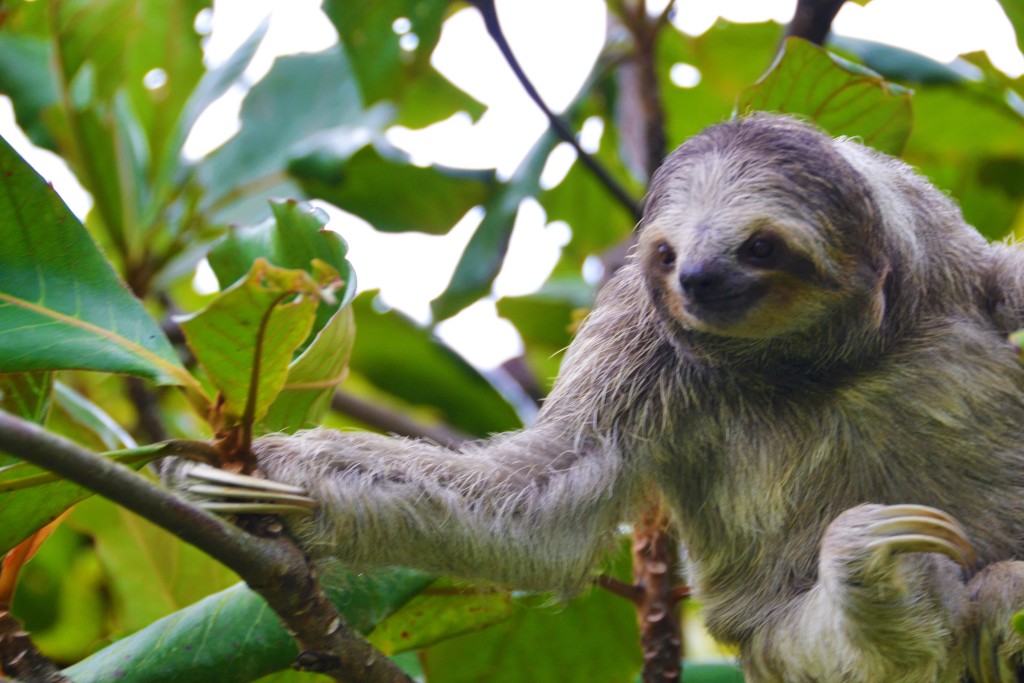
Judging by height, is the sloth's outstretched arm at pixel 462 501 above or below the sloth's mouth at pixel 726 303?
below

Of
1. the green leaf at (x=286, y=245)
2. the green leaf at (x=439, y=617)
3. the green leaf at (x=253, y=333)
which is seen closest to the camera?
the green leaf at (x=253, y=333)

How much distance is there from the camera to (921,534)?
2.10 metres

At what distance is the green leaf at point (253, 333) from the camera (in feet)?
6.23

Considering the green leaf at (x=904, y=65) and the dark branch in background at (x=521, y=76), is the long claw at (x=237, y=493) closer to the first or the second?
the dark branch in background at (x=521, y=76)

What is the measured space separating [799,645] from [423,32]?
2331 millimetres

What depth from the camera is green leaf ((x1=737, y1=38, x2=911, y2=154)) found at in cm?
270

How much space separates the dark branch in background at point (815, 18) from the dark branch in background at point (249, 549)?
2.07 m

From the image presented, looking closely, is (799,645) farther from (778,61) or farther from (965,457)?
(778,61)

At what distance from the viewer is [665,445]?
264 centimetres

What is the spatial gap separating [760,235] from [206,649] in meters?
1.37

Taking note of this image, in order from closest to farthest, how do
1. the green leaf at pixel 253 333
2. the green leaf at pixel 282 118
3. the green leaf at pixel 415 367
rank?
the green leaf at pixel 253 333 → the green leaf at pixel 415 367 → the green leaf at pixel 282 118

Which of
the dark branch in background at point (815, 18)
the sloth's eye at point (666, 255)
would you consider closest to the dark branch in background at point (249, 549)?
the sloth's eye at point (666, 255)

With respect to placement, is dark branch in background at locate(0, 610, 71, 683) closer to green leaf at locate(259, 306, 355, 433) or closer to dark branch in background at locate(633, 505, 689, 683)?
green leaf at locate(259, 306, 355, 433)

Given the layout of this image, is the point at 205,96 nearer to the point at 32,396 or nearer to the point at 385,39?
the point at 385,39
